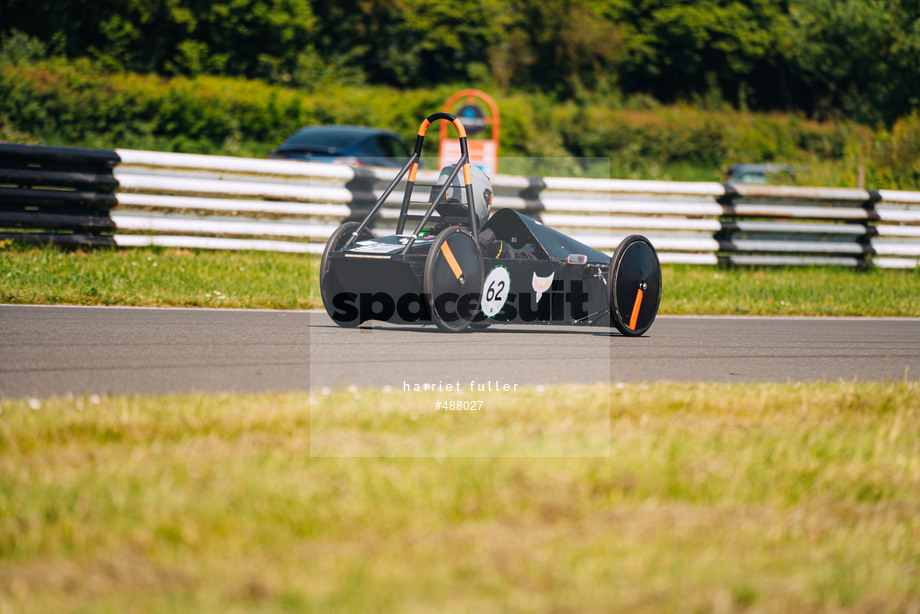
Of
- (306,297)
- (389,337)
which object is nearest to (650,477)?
(389,337)

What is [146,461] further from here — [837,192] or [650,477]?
[837,192]

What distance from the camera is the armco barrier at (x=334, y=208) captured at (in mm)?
10156

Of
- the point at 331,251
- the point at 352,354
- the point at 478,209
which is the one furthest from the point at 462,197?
the point at 352,354

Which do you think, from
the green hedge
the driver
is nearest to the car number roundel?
the driver

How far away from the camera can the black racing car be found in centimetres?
621

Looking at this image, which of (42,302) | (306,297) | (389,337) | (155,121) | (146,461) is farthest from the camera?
(155,121)

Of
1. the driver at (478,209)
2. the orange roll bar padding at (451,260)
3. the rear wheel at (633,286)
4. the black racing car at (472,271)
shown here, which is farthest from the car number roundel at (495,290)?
the rear wheel at (633,286)

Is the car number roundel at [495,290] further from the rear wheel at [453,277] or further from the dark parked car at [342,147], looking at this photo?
the dark parked car at [342,147]

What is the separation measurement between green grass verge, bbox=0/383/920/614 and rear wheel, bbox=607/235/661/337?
2.35 meters

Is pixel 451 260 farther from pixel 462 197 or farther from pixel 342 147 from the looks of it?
pixel 342 147

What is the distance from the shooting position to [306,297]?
9141 mm

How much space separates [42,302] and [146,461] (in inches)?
203

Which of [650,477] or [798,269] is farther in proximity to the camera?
[798,269]

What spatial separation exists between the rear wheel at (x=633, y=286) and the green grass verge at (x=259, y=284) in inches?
106
